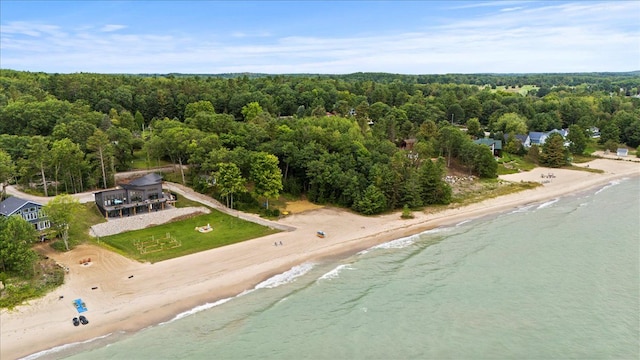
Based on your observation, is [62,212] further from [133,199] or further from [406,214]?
[406,214]

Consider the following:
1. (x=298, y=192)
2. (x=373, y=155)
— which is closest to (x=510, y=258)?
(x=373, y=155)

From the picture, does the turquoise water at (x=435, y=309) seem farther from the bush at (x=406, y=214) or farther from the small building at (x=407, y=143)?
the small building at (x=407, y=143)

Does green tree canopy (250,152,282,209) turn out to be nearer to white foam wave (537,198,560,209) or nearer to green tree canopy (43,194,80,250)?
green tree canopy (43,194,80,250)

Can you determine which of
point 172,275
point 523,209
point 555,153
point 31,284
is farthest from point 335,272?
point 555,153

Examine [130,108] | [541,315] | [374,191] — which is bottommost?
[541,315]

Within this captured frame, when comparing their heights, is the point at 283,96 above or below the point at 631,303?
above

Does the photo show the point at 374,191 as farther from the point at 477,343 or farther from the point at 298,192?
the point at 477,343
